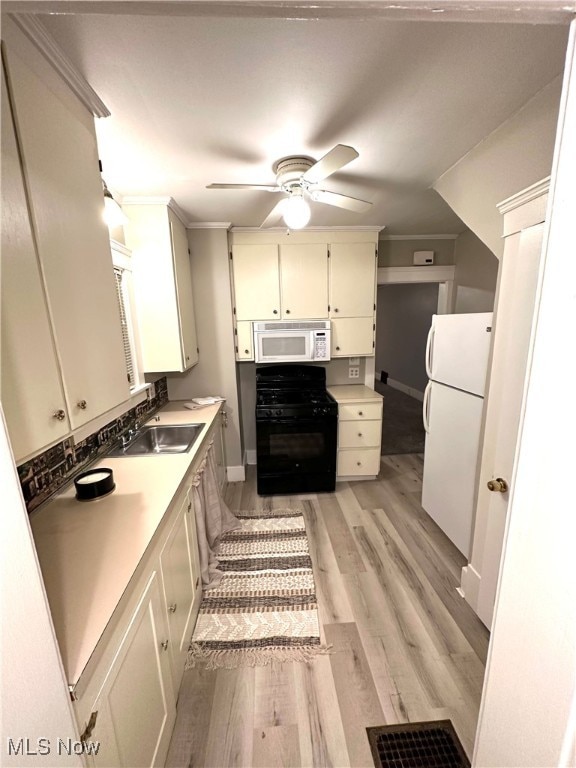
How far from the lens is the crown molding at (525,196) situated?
1.16m

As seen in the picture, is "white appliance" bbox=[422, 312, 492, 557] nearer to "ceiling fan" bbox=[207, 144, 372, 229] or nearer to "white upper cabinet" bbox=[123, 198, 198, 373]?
"ceiling fan" bbox=[207, 144, 372, 229]

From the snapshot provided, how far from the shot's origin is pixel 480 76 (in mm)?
1082

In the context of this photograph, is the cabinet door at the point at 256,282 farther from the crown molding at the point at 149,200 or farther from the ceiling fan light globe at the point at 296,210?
the ceiling fan light globe at the point at 296,210

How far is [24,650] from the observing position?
1.70 ft

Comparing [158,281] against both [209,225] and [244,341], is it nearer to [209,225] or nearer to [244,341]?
[209,225]

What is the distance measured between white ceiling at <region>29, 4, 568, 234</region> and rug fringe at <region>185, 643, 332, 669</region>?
2230mm

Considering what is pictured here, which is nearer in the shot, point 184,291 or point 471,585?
point 471,585

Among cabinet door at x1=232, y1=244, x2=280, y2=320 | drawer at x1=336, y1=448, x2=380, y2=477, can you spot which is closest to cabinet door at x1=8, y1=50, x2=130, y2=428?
cabinet door at x1=232, y1=244, x2=280, y2=320

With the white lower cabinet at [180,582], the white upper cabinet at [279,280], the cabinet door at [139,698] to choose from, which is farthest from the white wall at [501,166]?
the cabinet door at [139,698]

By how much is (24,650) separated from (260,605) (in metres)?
1.54

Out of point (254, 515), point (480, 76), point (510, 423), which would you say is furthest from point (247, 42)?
point (254, 515)

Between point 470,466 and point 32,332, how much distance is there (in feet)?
7.20

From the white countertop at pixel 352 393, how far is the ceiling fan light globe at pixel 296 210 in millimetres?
1583

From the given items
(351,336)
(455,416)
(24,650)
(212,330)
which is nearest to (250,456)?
(212,330)
